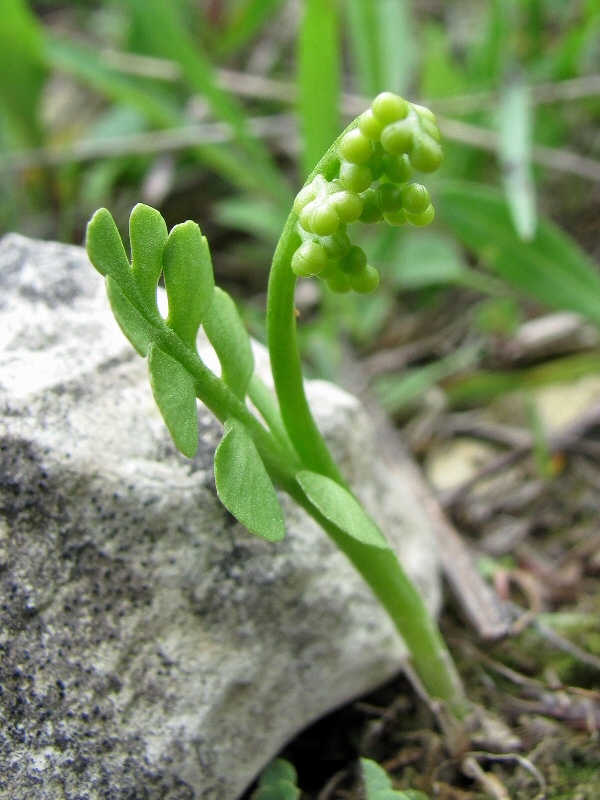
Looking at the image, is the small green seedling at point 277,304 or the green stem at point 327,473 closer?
the small green seedling at point 277,304

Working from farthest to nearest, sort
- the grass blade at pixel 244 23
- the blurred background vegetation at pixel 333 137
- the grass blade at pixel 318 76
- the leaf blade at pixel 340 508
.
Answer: the grass blade at pixel 244 23
the blurred background vegetation at pixel 333 137
the grass blade at pixel 318 76
the leaf blade at pixel 340 508

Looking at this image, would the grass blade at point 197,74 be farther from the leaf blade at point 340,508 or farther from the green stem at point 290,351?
the leaf blade at point 340,508

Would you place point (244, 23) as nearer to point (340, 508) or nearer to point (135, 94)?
point (135, 94)

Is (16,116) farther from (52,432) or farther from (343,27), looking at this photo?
(52,432)

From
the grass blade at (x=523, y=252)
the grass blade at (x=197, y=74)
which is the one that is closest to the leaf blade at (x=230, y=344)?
the grass blade at (x=523, y=252)

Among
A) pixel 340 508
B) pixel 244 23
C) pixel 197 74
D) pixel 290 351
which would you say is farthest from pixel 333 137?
pixel 340 508

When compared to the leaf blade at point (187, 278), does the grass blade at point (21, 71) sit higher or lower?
higher

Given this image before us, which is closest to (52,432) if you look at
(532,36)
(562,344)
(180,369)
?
(180,369)
